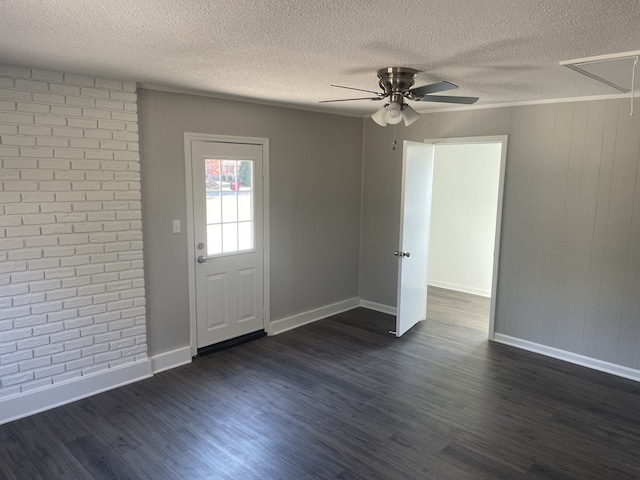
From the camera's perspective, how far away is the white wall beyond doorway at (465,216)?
6516mm

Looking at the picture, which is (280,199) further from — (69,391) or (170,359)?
(69,391)

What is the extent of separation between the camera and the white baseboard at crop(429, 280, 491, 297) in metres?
6.59

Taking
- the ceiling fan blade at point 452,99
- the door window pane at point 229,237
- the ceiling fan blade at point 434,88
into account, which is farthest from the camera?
the door window pane at point 229,237

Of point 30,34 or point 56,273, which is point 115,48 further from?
point 56,273

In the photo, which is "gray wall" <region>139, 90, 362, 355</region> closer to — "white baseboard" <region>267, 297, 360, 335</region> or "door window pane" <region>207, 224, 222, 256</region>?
"white baseboard" <region>267, 297, 360, 335</region>

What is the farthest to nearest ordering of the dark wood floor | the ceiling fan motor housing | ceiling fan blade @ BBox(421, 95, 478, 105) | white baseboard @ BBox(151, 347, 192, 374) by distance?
1. white baseboard @ BBox(151, 347, 192, 374)
2. ceiling fan blade @ BBox(421, 95, 478, 105)
3. the ceiling fan motor housing
4. the dark wood floor

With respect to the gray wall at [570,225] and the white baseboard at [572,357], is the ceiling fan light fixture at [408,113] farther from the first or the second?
the white baseboard at [572,357]

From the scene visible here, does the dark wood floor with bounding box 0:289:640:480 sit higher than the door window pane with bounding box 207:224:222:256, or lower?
lower

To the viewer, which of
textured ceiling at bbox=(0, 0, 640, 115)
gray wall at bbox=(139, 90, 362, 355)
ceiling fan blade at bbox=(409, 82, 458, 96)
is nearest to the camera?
textured ceiling at bbox=(0, 0, 640, 115)

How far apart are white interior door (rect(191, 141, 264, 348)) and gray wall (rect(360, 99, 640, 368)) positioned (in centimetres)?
225

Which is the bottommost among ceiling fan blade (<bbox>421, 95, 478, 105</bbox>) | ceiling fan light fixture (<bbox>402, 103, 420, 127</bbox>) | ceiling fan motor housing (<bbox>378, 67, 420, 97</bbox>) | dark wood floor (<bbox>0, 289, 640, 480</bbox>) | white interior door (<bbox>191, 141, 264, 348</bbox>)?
dark wood floor (<bbox>0, 289, 640, 480</bbox>)

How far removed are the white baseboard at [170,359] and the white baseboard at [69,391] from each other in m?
0.08

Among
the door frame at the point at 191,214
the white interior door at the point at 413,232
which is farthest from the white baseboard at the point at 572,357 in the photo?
the door frame at the point at 191,214

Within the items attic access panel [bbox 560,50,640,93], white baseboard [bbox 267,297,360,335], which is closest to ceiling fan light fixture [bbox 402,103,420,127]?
attic access panel [bbox 560,50,640,93]
